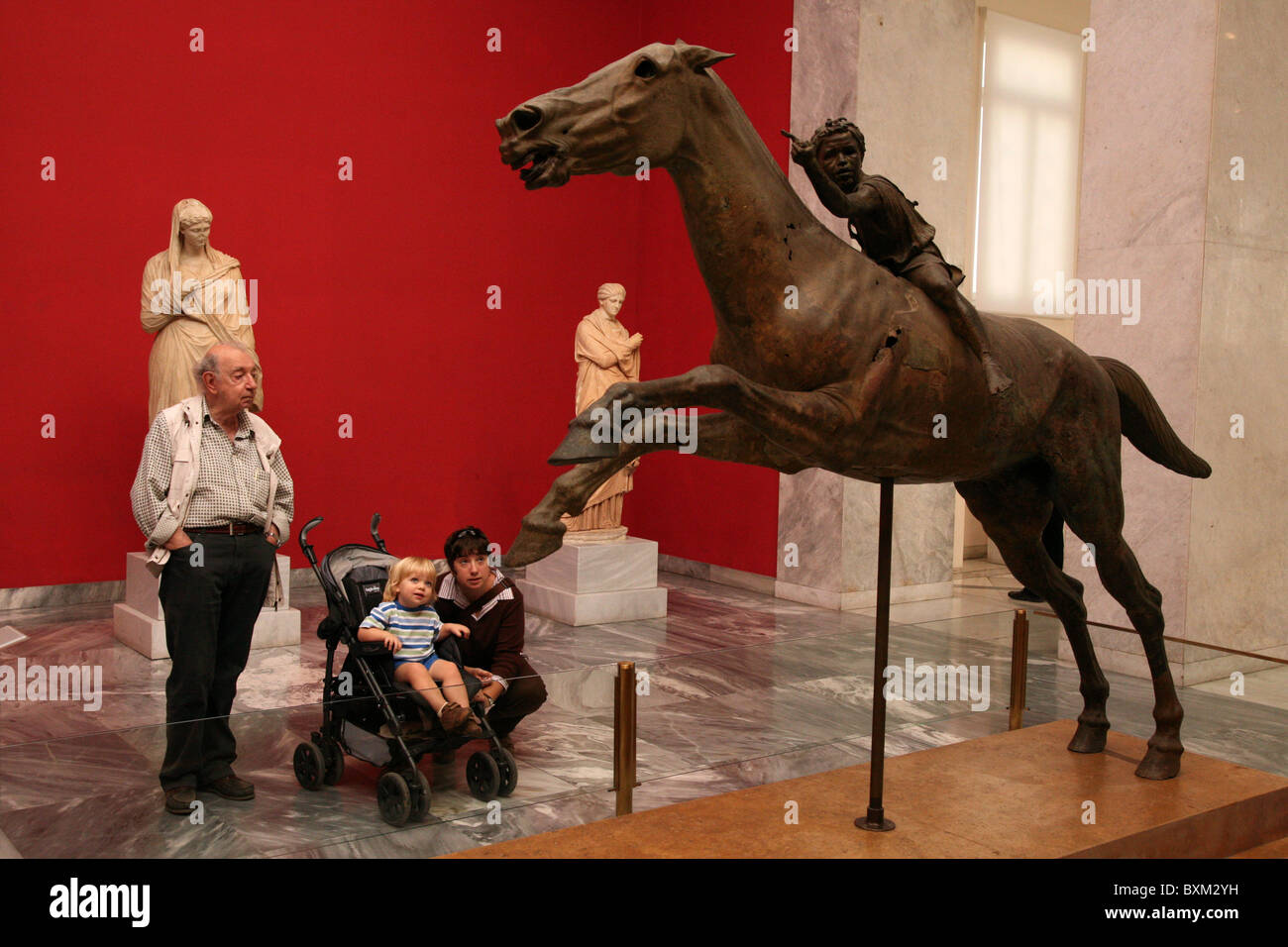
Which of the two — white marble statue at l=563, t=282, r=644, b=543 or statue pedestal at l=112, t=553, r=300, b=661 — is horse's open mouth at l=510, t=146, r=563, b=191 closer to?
statue pedestal at l=112, t=553, r=300, b=661

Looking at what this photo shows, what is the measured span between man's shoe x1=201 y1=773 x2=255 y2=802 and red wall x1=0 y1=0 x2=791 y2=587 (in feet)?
22.5

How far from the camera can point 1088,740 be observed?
13.4 feet

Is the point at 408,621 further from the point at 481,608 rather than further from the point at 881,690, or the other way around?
the point at 881,690

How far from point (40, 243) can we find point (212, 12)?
7.90ft

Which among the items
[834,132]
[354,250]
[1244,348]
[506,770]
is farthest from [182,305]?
[1244,348]

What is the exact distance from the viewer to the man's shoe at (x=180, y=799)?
2.85 meters

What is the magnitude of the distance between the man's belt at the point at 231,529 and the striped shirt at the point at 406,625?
24.0 inches

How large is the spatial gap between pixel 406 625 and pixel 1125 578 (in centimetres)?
277

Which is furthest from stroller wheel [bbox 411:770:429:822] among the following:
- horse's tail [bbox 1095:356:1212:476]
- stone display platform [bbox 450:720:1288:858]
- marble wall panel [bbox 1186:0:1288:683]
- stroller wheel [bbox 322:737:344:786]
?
marble wall panel [bbox 1186:0:1288:683]

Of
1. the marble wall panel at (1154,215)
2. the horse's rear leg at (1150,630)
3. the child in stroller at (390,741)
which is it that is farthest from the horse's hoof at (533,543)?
the marble wall panel at (1154,215)

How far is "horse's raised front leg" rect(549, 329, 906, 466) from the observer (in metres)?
2.56

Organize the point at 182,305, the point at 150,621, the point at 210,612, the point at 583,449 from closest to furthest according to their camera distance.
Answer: the point at 583,449 < the point at 210,612 < the point at 150,621 < the point at 182,305

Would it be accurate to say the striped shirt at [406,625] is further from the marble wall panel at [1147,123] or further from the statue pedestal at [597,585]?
the marble wall panel at [1147,123]

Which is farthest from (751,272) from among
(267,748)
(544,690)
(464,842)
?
(464,842)
